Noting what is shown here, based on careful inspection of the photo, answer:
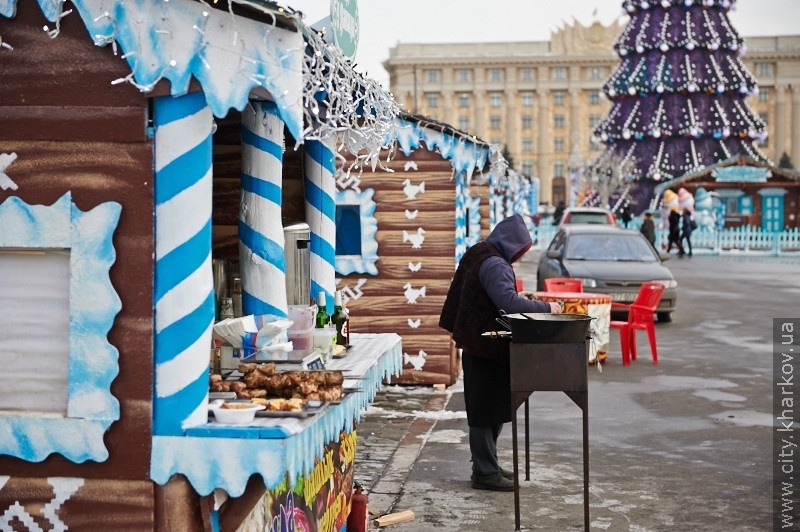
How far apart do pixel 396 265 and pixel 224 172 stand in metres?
5.39

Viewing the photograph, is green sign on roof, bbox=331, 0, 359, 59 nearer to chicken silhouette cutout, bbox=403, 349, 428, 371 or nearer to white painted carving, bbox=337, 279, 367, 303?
white painted carving, bbox=337, 279, 367, 303

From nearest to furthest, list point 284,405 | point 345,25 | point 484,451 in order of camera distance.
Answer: point 284,405 → point 345,25 → point 484,451

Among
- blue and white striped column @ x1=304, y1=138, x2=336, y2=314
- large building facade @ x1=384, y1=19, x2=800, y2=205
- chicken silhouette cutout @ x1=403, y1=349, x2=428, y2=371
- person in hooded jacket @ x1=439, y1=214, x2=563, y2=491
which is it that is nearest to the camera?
blue and white striped column @ x1=304, y1=138, x2=336, y2=314

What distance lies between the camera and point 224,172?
22.5ft

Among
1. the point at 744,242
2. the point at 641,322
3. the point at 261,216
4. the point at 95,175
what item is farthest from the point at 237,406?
the point at 744,242

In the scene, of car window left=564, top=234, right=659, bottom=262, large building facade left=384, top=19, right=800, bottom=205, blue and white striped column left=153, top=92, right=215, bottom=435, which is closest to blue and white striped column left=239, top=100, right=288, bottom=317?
blue and white striped column left=153, top=92, right=215, bottom=435

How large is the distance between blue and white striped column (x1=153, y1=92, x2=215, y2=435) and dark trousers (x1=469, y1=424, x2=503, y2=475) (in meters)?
3.79

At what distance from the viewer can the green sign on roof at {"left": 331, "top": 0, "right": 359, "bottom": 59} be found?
5.88 m

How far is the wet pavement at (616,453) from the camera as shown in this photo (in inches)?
283

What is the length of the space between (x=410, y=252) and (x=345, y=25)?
606 centimetres

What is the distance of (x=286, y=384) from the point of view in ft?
16.1

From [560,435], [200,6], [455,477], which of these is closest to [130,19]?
[200,6]

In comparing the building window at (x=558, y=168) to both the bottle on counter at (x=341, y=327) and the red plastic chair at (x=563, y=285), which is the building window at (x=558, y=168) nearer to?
the red plastic chair at (x=563, y=285)

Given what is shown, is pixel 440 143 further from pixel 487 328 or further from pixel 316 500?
pixel 316 500
